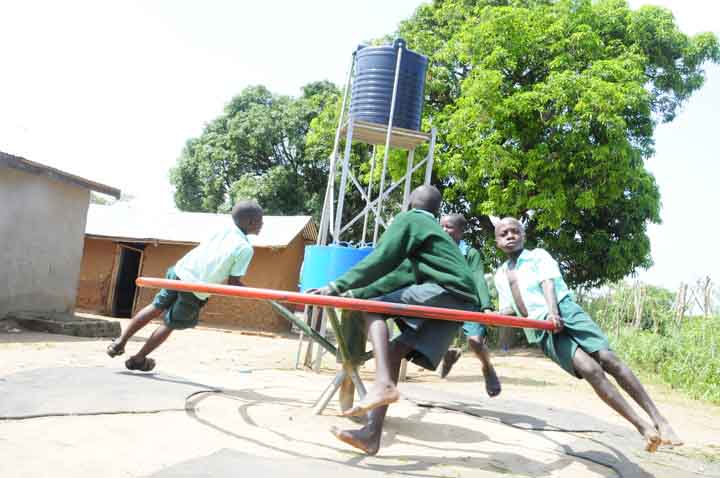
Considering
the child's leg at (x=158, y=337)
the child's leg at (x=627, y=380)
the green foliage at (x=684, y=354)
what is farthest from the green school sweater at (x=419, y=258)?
the green foliage at (x=684, y=354)

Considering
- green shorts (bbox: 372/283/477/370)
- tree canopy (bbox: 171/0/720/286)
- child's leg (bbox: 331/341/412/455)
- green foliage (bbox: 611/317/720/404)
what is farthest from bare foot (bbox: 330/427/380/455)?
tree canopy (bbox: 171/0/720/286)

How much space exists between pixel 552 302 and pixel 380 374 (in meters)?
1.21

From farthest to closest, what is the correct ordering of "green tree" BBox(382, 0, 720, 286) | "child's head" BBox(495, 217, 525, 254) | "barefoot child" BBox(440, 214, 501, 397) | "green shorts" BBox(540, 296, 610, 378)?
"green tree" BBox(382, 0, 720, 286)
"barefoot child" BBox(440, 214, 501, 397)
"child's head" BBox(495, 217, 525, 254)
"green shorts" BBox(540, 296, 610, 378)

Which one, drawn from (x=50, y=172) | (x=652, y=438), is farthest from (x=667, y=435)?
(x=50, y=172)

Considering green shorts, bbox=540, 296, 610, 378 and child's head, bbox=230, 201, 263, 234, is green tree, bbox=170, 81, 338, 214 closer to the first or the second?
child's head, bbox=230, 201, 263, 234

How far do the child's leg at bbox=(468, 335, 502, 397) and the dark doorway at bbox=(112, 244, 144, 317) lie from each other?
1507 centimetres

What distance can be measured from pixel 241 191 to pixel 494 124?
13.8 metres

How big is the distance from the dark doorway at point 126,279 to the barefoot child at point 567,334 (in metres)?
16.1

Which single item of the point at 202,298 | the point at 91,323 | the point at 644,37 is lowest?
the point at 91,323

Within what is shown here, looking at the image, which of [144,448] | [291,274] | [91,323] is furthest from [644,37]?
[144,448]

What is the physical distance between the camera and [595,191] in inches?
518

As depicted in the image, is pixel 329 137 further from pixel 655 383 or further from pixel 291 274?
pixel 655 383

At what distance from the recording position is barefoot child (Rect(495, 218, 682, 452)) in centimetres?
348

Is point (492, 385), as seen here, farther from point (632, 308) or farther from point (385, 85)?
point (632, 308)
